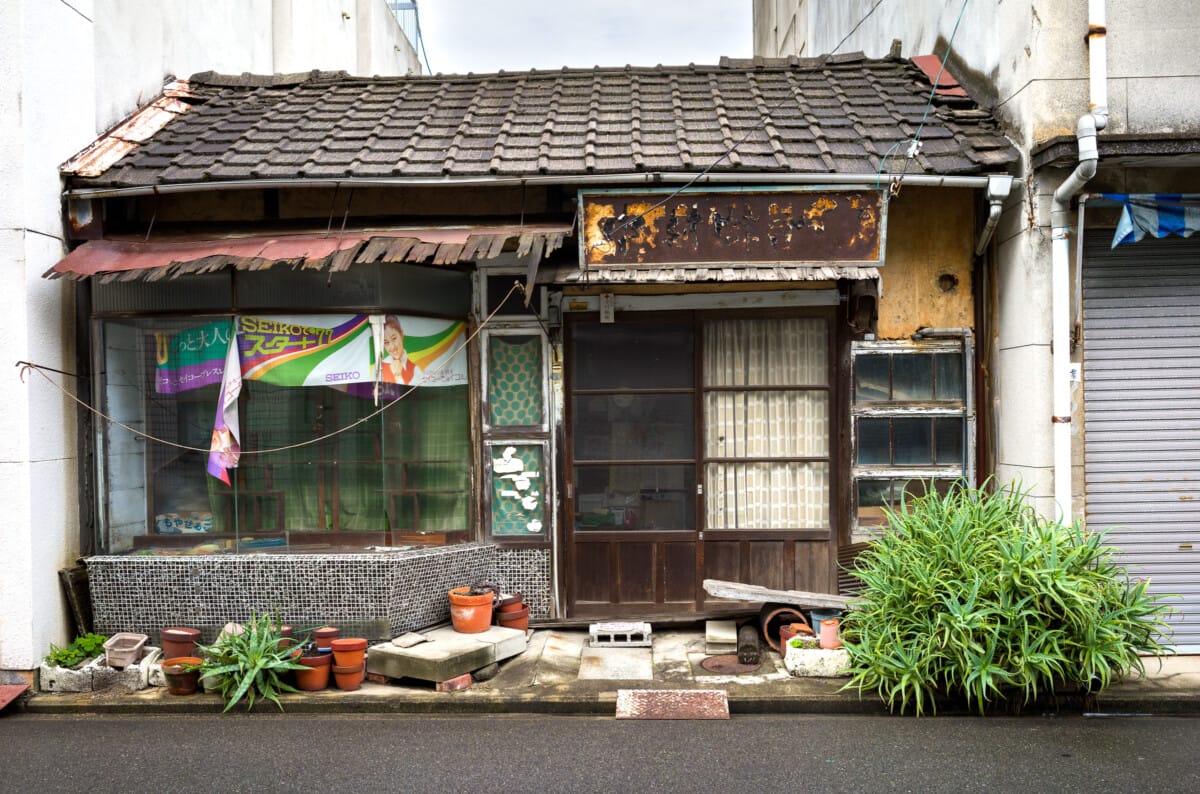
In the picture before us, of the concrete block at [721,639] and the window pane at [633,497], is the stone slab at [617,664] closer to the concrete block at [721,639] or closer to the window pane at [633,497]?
the concrete block at [721,639]

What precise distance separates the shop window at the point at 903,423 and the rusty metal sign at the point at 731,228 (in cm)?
114

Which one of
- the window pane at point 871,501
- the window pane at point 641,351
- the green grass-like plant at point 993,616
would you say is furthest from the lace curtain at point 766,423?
the green grass-like plant at point 993,616

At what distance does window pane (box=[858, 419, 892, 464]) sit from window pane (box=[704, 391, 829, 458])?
1.14 ft

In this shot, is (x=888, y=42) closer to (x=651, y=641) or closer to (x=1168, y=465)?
(x=1168, y=465)

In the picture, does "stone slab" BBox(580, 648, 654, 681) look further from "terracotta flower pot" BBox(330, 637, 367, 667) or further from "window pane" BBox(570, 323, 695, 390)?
"window pane" BBox(570, 323, 695, 390)

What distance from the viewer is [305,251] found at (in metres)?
7.38

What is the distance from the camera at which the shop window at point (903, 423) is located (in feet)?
26.6

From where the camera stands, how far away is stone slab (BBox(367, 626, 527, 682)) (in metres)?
6.94

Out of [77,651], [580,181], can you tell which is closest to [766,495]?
[580,181]

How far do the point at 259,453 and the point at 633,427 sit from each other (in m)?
3.55

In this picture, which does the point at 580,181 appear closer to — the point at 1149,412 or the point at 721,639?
the point at 721,639

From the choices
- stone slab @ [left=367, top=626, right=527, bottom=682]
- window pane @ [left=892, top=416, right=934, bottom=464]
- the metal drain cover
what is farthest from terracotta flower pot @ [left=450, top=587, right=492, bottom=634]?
window pane @ [left=892, top=416, right=934, bottom=464]

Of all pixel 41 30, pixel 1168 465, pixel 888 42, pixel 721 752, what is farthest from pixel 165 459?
pixel 888 42

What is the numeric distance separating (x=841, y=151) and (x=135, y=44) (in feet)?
23.2
